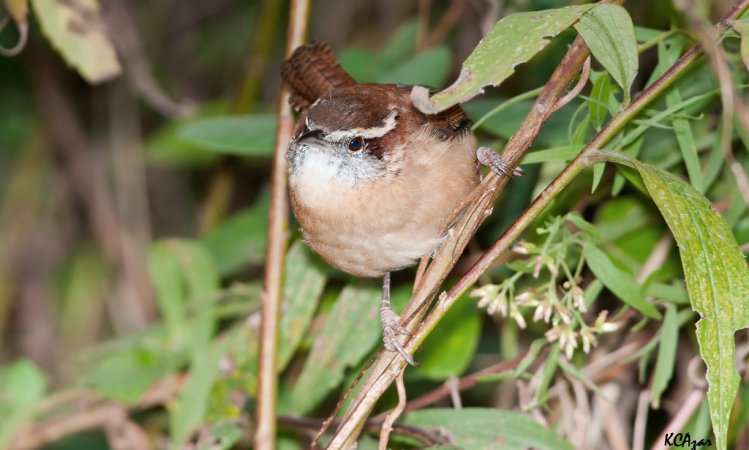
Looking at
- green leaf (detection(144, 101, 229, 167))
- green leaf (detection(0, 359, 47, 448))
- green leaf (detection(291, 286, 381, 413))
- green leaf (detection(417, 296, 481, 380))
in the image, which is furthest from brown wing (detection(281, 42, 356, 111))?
green leaf (detection(144, 101, 229, 167))

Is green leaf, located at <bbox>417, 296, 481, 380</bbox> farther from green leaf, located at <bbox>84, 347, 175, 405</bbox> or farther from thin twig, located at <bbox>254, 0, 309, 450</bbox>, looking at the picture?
green leaf, located at <bbox>84, 347, 175, 405</bbox>

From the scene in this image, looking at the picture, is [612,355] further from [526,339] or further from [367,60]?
[367,60]

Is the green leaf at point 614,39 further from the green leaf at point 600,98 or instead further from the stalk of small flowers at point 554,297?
the stalk of small flowers at point 554,297

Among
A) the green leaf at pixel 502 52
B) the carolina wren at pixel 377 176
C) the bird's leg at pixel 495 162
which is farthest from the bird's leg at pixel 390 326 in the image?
the green leaf at pixel 502 52

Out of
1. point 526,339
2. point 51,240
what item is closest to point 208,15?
point 51,240

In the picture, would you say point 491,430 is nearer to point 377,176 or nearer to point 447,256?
point 447,256

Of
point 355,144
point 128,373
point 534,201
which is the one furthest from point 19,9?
point 534,201
